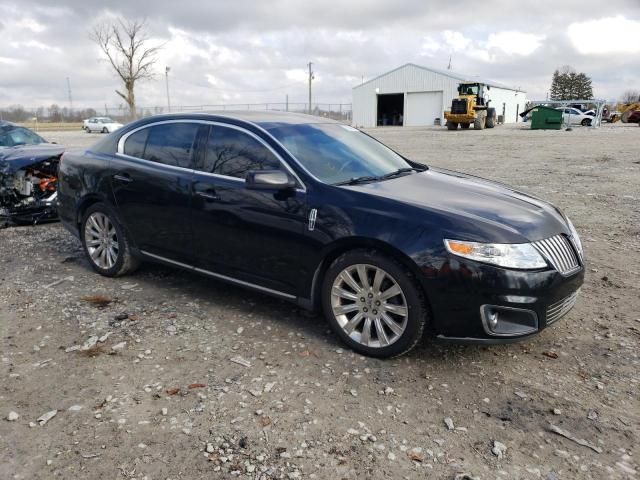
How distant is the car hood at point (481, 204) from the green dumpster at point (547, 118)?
32366 mm

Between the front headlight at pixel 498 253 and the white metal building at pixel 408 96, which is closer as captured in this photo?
the front headlight at pixel 498 253

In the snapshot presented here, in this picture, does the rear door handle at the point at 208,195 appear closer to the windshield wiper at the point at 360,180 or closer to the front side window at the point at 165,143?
the front side window at the point at 165,143

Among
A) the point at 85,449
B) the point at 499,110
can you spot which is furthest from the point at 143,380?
the point at 499,110

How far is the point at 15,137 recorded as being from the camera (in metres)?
8.93

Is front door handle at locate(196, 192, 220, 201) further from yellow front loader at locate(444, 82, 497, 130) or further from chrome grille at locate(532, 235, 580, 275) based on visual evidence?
yellow front loader at locate(444, 82, 497, 130)

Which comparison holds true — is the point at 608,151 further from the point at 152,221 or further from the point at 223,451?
the point at 223,451

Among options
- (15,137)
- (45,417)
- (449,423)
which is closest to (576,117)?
(15,137)

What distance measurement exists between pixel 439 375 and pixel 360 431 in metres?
0.80

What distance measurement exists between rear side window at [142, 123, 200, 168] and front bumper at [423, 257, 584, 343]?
2.35m

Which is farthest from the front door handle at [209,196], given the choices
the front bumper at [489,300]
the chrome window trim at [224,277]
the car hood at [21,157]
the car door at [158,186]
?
the car hood at [21,157]

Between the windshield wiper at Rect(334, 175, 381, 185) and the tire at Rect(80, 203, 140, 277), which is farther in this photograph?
the tire at Rect(80, 203, 140, 277)

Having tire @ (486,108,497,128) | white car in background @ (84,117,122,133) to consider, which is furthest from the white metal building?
white car in background @ (84,117,122,133)

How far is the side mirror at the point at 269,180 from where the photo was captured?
3.61 meters

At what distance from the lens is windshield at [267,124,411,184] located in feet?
12.7
